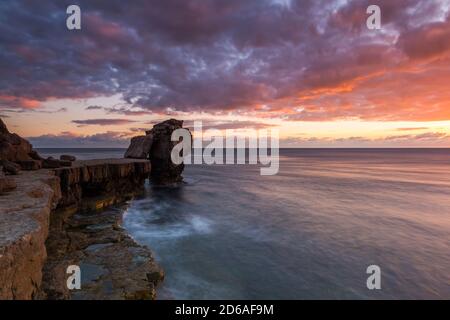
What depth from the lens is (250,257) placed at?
16.5 m

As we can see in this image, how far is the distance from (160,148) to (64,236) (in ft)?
91.8

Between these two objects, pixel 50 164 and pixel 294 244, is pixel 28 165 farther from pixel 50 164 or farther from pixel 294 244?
pixel 294 244

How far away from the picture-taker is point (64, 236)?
47.3ft

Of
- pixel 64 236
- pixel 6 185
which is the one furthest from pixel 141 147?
pixel 6 185

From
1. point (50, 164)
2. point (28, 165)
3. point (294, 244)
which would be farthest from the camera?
point (50, 164)

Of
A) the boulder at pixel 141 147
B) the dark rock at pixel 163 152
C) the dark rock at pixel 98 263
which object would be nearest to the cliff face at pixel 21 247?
the dark rock at pixel 98 263

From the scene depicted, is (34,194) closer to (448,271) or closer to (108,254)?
(108,254)

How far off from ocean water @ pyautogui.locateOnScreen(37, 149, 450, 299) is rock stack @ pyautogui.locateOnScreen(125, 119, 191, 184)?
7.70m

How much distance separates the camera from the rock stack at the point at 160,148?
40.8 m

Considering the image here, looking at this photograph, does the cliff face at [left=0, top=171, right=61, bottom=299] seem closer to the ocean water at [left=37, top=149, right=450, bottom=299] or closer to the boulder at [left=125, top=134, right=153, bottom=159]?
the ocean water at [left=37, top=149, right=450, bottom=299]

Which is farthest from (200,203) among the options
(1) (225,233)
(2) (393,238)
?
(2) (393,238)

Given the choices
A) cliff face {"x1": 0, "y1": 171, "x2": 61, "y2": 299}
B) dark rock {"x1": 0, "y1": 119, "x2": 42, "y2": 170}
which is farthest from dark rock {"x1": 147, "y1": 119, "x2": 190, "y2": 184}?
cliff face {"x1": 0, "y1": 171, "x2": 61, "y2": 299}

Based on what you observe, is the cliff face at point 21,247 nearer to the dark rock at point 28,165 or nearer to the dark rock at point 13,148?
the dark rock at point 28,165
